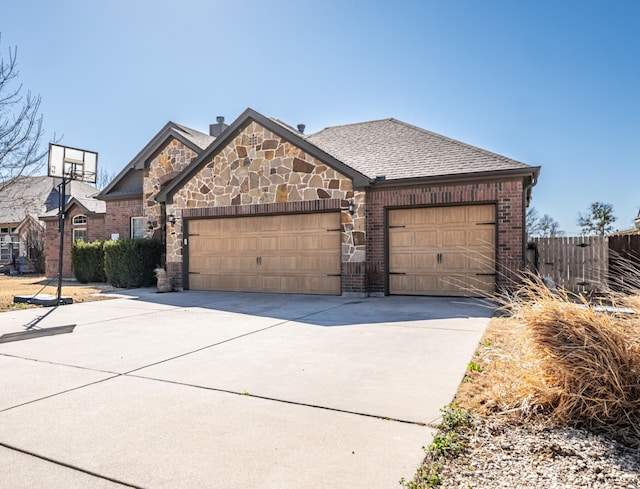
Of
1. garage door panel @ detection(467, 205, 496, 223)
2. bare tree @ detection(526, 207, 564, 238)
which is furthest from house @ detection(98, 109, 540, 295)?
bare tree @ detection(526, 207, 564, 238)

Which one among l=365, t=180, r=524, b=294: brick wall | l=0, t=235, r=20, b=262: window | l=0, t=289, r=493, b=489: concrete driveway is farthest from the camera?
l=0, t=235, r=20, b=262: window

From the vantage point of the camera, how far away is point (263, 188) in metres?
12.6

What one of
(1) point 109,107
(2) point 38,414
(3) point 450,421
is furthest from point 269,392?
(1) point 109,107

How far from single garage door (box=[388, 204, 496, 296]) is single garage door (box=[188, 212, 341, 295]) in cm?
164

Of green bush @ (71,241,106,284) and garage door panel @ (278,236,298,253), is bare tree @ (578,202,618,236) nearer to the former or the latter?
garage door panel @ (278,236,298,253)

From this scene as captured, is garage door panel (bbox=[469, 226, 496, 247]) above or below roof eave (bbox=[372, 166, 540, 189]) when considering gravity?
below

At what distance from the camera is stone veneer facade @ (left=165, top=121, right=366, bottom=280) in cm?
1154

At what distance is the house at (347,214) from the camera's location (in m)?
10.6

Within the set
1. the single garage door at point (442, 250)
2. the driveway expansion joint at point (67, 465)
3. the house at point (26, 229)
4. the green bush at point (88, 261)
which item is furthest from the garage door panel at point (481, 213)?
the house at point (26, 229)

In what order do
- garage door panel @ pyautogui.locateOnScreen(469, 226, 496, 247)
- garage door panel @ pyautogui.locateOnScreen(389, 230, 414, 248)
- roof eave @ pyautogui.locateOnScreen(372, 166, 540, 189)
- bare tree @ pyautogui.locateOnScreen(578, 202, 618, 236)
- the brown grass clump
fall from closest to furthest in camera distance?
1. the brown grass clump
2. roof eave @ pyautogui.locateOnScreen(372, 166, 540, 189)
3. garage door panel @ pyautogui.locateOnScreen(469, 226, 496, 247)
4. garage door panel @ pyautogui.locateOnScreen(389, 230, 414, 248)
5. bare tree @ pyautogui.locateOnScreen(578, 202, 618, 236)

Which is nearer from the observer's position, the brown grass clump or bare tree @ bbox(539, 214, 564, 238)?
the brown grass clump

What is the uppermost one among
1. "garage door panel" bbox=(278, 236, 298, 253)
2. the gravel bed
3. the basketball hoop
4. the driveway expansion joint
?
the basketball hoop

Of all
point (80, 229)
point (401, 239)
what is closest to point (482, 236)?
point (401, 239)

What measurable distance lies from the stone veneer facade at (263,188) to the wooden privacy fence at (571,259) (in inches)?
203
